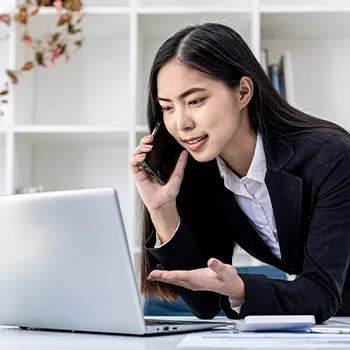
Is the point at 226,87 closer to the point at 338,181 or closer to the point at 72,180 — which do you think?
the point at 338,181

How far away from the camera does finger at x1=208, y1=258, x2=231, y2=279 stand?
1058 mm

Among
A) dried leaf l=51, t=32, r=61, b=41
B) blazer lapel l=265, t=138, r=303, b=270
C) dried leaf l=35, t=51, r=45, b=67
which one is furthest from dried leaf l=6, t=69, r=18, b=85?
blazer lapel l=265, t=138, r=303, b=270

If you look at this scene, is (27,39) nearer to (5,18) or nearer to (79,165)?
(5,18)

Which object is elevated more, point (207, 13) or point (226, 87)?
point (207, 13)

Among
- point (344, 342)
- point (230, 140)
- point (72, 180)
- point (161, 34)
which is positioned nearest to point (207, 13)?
point (161, 34)

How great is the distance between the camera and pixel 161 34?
2883 mm

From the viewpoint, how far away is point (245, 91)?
1.50m

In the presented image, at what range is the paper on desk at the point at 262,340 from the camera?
824mm

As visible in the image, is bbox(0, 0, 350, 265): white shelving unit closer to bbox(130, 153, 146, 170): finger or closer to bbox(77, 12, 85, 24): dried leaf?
bbox(77, 12, 85, 24): dried leaf

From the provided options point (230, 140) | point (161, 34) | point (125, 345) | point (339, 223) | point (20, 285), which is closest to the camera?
point (125, 345)

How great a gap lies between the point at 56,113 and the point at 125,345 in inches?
85.6

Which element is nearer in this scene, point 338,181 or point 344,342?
point 344,342

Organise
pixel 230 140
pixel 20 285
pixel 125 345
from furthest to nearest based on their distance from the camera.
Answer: pixel 230 140 → pixel 20 285 → pixel 125 345

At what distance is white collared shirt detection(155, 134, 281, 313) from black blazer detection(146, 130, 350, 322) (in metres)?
0.02
